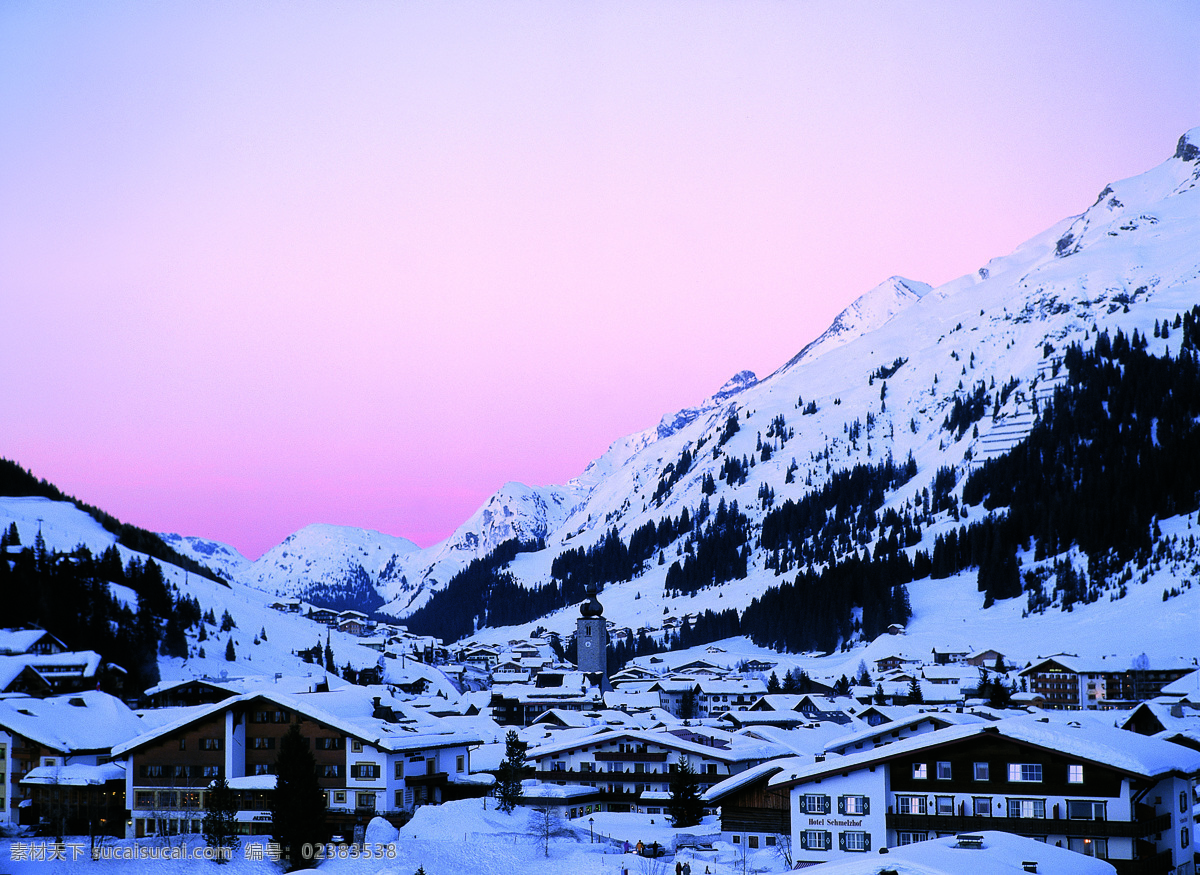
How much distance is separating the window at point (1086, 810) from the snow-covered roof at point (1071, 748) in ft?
5.48

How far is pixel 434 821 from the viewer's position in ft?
208

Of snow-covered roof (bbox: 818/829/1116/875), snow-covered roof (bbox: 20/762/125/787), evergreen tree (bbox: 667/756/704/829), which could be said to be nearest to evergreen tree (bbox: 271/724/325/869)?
snow-covered roof (bbox: 20/762/125/787)

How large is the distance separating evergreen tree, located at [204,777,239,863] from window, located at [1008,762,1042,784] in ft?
109

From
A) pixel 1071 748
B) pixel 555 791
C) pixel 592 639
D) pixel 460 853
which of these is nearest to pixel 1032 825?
pixel 1071 748

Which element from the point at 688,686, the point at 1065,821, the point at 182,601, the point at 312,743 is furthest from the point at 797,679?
the point at 1065,821

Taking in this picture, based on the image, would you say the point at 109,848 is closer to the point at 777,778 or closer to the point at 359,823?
the point at 359,823

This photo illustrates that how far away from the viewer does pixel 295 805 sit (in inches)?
2290

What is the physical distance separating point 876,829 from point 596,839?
15.0m

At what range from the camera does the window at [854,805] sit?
5562cm

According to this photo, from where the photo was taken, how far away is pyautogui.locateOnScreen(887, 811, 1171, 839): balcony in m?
51.0

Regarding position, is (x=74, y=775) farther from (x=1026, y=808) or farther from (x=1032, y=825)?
(x=1032, y=825)

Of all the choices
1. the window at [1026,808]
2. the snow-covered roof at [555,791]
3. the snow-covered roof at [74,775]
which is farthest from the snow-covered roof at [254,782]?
the window at [1026,808]

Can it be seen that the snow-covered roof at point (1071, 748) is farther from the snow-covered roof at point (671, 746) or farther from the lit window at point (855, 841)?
the snow-covered roof at point (671, 746)

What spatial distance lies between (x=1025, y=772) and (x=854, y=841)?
7.38 m
